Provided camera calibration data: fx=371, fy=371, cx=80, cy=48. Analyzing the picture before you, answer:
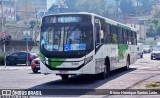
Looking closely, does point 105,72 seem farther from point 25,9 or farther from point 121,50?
point 25,9

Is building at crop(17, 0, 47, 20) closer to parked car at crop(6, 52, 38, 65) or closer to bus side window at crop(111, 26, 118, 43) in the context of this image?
parked car at crop(6, 52, 38, 65)

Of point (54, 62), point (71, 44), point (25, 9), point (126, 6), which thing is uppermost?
point (126, 6)

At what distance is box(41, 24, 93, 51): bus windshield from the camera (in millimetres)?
16500

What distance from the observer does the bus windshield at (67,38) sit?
1650cm

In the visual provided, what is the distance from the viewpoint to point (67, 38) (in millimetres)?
16516

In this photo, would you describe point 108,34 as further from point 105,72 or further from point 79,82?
point 79,82

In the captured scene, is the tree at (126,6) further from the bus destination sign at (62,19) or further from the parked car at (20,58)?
the bus destination sign at (62,19)

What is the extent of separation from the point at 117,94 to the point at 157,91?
5.05 feet

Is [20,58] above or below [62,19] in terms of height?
below

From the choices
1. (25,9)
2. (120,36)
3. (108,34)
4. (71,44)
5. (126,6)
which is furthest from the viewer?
(126,6)

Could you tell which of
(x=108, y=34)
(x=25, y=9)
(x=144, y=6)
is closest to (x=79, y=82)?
(x=108, y=34)

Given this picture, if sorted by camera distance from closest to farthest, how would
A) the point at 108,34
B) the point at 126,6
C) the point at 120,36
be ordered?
the point at 108,34
the point at 120,36
the point at 126,6

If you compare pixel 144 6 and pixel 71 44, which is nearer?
pixel 71 44

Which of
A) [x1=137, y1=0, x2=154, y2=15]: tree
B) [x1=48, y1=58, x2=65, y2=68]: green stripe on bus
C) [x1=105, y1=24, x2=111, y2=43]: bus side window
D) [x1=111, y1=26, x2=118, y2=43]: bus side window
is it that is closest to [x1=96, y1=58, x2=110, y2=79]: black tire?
[x1=105, y1=24, x2=111, y2=43]: bus side window
